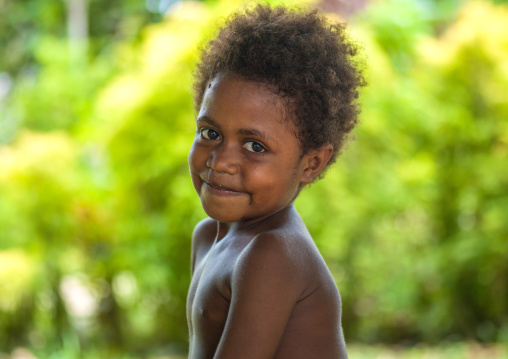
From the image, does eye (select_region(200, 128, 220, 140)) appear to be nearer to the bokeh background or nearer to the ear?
the ear

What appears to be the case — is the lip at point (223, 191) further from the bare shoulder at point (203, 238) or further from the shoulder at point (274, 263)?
the bare shoulder at point (203, 238)

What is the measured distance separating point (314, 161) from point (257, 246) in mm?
198

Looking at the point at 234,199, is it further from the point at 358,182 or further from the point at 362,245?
the point at 362,245

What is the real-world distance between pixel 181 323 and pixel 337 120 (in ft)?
10.5

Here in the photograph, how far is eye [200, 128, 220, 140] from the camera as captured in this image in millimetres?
1026

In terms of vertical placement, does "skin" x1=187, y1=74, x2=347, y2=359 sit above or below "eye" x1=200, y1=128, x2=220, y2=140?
below

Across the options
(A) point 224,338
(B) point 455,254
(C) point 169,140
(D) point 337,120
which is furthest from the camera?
(B) point 455,254

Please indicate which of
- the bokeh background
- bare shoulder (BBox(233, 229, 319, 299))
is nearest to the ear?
bare shoulder (BBox(233, 229, 319, 299))

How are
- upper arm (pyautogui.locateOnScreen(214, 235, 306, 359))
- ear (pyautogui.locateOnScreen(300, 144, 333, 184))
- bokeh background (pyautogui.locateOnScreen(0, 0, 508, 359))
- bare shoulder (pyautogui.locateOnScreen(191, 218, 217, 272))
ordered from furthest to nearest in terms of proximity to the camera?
1. bokeh background (pyautogui.locateOnScreen(0, 0, 508, 359))
2. bare shoulder (pyautogui.locateOnScreen(191, 218, 217, 272))
3. ear (pyautogui.locateOnScreen(300, 144, 333, 184))
4. upper arm (pyautogui.locateOnScreen(214, 235, 306, 359))

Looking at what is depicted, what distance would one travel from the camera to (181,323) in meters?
4.04

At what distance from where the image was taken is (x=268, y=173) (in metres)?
0.99

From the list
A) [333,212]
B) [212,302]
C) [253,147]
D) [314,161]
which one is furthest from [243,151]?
[333,212]

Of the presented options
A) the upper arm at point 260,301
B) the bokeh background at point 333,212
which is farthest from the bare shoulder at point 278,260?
the bokeh background at point 333,212

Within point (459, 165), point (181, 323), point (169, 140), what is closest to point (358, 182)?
point (459, 165)
